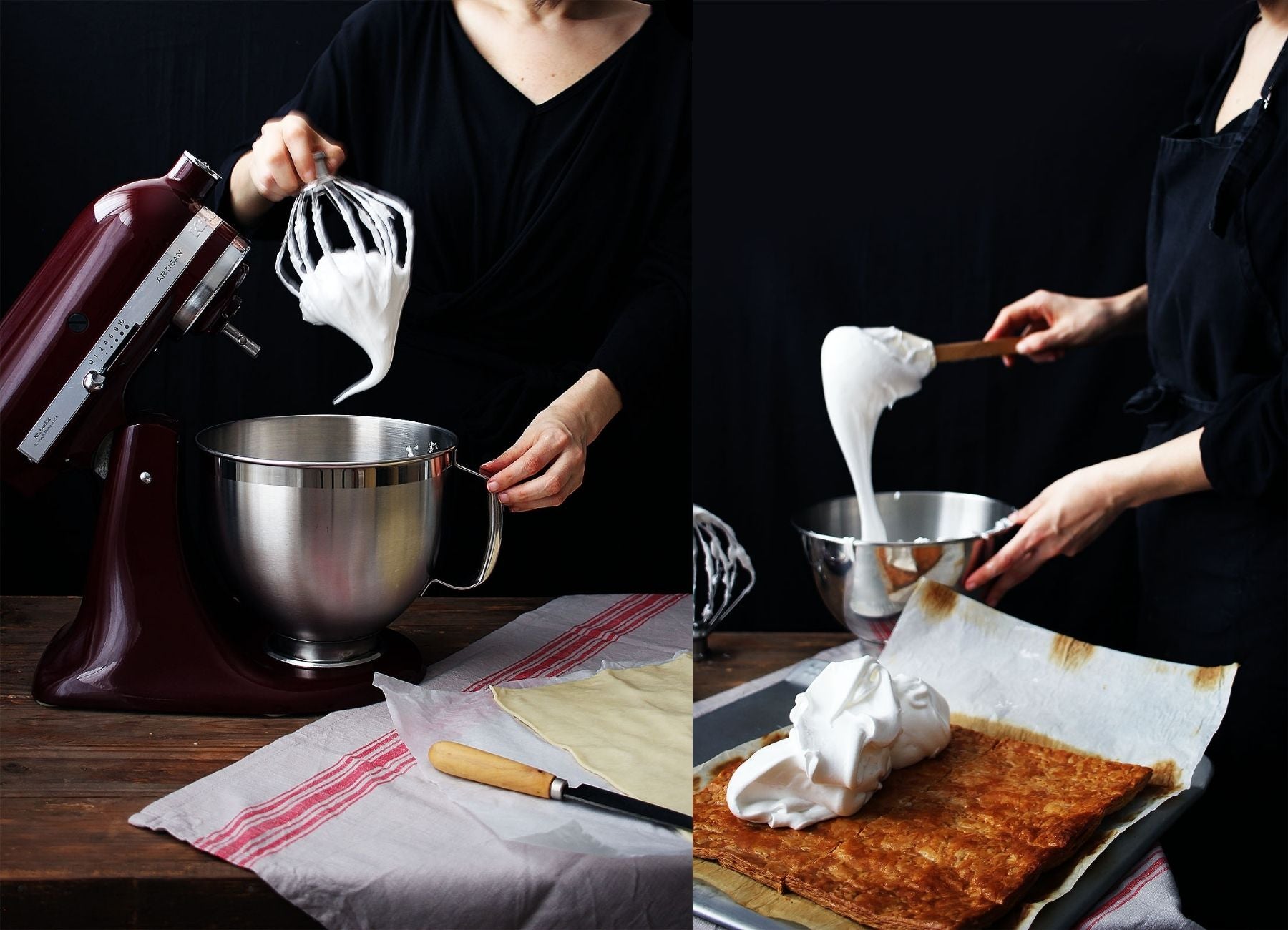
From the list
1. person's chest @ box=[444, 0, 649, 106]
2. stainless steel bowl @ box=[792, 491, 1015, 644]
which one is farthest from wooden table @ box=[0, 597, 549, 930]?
person's chest @ box=[444, 0, 649, 106]

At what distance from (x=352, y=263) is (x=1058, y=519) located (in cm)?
68

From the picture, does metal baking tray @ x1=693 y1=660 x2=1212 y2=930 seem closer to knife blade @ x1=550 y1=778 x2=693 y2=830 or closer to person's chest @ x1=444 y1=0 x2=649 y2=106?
knife blade @ x1=550 y1=778 x2=693 y2=830

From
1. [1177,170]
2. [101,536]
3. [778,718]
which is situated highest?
[1177,170]

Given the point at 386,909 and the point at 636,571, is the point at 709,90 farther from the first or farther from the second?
the point at 386,909

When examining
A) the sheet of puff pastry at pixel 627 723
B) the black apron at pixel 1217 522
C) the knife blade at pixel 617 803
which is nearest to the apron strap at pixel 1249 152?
the black apron at pixel 1217 522

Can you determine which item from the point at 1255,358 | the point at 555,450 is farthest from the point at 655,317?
the point at 1255,358

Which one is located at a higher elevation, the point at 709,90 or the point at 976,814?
the point at 709,90

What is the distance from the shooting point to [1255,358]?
1.06 metres

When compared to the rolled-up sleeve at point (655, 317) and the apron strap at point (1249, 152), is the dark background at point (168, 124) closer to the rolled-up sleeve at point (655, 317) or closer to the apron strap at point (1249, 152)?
the rolled-up sleeve at point (655, 317)

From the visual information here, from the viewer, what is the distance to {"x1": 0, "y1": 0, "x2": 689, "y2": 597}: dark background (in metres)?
0.94

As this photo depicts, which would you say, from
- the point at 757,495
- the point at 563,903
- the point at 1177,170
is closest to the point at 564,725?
the point at 563,903

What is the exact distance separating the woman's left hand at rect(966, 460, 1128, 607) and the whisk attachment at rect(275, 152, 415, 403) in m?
0.57

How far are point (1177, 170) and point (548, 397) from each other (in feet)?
2.30

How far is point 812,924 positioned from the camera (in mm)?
603
